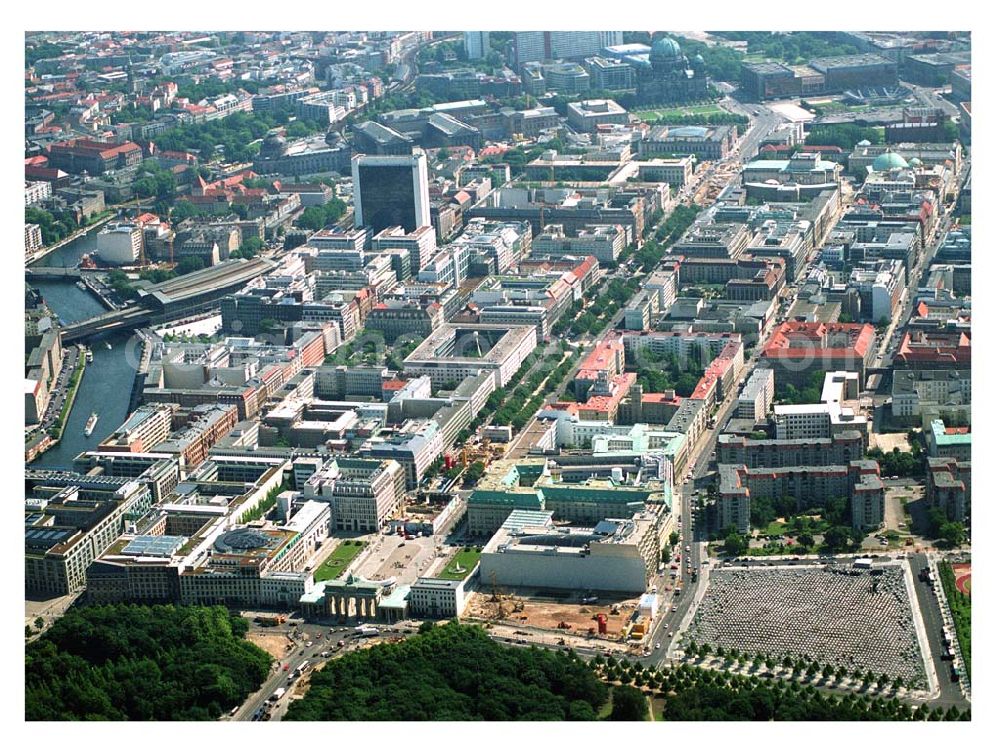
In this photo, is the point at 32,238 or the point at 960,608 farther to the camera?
the point at 32,238

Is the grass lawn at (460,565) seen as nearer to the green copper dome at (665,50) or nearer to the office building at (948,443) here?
the office building at (948,443)

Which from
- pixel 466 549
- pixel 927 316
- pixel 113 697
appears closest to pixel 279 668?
pixel 113 697

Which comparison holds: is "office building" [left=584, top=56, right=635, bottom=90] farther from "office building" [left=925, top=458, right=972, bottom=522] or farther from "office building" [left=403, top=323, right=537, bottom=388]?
"office building" [left=925, top=458, right=972, bottom=522]

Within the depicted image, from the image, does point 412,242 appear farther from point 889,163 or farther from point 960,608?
point 960,608

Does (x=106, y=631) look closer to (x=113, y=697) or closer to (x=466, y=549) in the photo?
(x=113, y=697)

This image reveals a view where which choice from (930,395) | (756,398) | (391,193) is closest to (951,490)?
(930,395)

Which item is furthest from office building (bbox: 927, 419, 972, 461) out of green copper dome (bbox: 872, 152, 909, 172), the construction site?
green copper dome (bbox: 872, 152, 909, 172)
